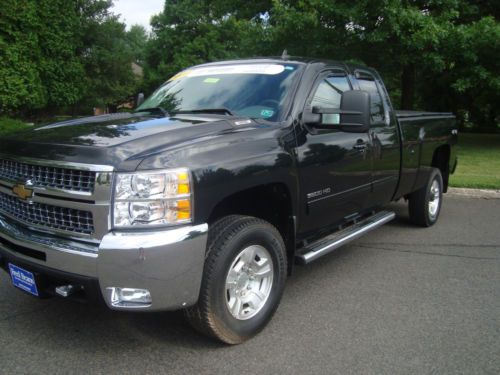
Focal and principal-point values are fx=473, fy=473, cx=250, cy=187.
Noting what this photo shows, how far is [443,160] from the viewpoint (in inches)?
271

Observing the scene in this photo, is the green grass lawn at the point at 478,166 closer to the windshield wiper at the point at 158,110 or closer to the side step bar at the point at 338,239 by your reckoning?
the side step bar at the point at 338,239

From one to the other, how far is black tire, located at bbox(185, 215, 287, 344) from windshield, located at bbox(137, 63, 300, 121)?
3.23ft

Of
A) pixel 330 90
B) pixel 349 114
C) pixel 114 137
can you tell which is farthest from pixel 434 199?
pixel 114 137

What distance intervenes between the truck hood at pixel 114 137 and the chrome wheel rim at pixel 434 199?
12.6 feet

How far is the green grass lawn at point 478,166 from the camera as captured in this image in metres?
9.09

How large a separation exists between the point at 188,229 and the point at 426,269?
3005 millimetres

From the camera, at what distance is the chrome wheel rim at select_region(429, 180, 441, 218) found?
20.9 feet

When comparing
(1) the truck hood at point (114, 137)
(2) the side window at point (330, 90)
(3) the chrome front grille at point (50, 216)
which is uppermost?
(2) the side window at point (330, 90)

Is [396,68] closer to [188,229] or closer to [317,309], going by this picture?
[317,309]

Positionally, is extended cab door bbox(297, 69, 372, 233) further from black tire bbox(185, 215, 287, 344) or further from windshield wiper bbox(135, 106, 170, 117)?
windshield wiper bbox(135, 106, 170, 117)

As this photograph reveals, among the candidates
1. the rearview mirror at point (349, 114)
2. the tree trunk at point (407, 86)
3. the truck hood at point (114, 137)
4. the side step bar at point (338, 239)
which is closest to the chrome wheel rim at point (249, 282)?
the side step bar at point (338, 239)

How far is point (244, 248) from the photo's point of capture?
3.07m

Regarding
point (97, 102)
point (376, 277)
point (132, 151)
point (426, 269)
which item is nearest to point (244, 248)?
point (132, 151)

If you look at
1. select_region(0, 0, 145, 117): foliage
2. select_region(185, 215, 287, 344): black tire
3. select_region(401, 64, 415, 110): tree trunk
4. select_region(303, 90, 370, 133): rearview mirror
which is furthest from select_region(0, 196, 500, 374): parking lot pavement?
select_region(0, 0, 145, 117): foliage
